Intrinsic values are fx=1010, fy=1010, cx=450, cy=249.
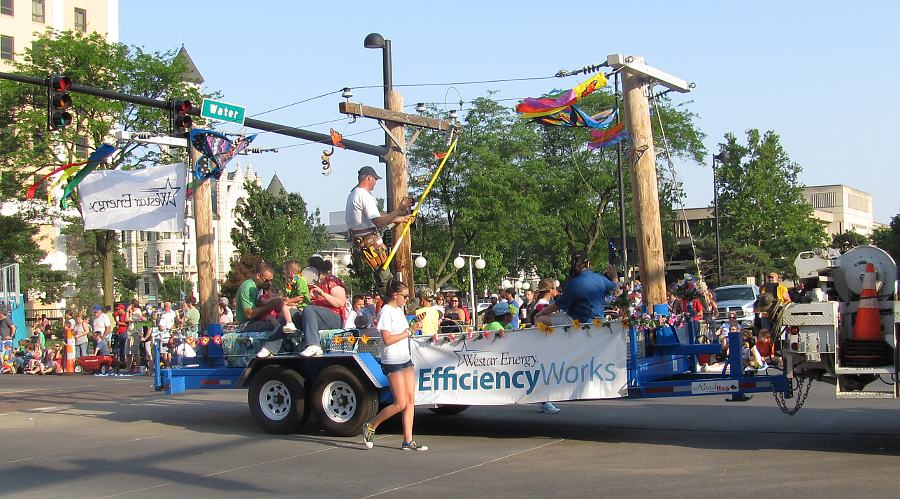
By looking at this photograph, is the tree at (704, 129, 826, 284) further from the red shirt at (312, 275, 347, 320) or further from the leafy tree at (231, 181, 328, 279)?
the red shirt at (312, 275, 347, 320)

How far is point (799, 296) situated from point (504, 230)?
36430 mm

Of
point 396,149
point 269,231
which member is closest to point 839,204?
point 269,231

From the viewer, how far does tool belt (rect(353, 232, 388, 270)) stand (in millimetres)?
13297

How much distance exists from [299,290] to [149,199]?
8464 millimetres

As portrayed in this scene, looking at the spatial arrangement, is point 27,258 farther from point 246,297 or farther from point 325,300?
point 325,300

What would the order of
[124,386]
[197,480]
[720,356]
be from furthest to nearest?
[124,386] < [720,356] < [197,480]

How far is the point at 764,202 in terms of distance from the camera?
198ft

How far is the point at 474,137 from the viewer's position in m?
46.1

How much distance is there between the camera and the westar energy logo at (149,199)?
19.6m

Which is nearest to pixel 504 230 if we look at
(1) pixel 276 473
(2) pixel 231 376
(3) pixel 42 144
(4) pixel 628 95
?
(3) pixel 42 144

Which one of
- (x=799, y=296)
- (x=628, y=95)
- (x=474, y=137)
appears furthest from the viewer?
(x=474, y=137)

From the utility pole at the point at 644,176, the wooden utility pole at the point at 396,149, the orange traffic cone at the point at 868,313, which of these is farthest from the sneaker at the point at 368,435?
the utility pole at the point at 644,176

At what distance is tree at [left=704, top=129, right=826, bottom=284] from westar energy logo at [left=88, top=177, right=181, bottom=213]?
45580 mm

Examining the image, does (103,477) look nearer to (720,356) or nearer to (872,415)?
(720,356)
